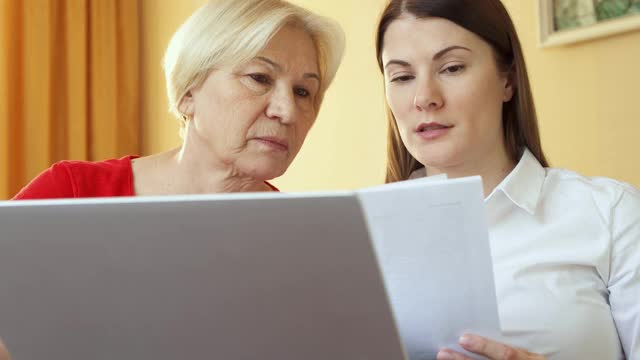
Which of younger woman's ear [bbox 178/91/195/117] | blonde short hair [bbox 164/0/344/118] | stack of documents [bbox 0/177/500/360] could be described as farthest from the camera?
younger woman's ear [bbox 178/91/195/117]

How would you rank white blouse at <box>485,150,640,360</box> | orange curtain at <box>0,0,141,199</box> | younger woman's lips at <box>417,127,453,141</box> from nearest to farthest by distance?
white blouse at <box>485,150,640,360</box> → younger woman's lips at <box>417,127,453,141</box> → orange curtain at <box>0,0,141,199</box>

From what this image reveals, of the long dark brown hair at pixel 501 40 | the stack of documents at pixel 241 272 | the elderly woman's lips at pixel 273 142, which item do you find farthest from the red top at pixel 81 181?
the stack of documents at pixel 241 272

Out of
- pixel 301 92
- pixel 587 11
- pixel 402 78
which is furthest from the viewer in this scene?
pixel 587 11

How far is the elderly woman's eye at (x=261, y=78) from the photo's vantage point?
1555 mm

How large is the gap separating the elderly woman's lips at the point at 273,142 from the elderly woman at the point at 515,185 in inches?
10.9

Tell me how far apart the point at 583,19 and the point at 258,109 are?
3.35 feet

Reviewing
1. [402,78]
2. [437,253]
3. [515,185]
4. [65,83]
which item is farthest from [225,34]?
[65,83]

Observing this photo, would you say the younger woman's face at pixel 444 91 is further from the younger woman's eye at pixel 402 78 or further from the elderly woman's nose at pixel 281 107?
the elderly woman's nose at pixel 281 107

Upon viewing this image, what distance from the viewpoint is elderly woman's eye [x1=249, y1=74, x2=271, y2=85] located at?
1.56m

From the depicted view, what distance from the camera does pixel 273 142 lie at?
1.56 m

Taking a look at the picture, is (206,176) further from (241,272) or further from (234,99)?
(241,272)

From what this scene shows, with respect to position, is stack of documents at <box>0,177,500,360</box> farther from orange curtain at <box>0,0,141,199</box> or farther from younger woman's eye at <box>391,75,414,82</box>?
orange curtain at <box>0,0,141,199</box>

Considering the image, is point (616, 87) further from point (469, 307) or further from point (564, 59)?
point (469, 307)

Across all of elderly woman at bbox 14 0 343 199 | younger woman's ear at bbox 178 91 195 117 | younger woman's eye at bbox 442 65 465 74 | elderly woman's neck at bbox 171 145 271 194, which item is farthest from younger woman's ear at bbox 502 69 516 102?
younger woman's ear at bbox 178 91 195 117
